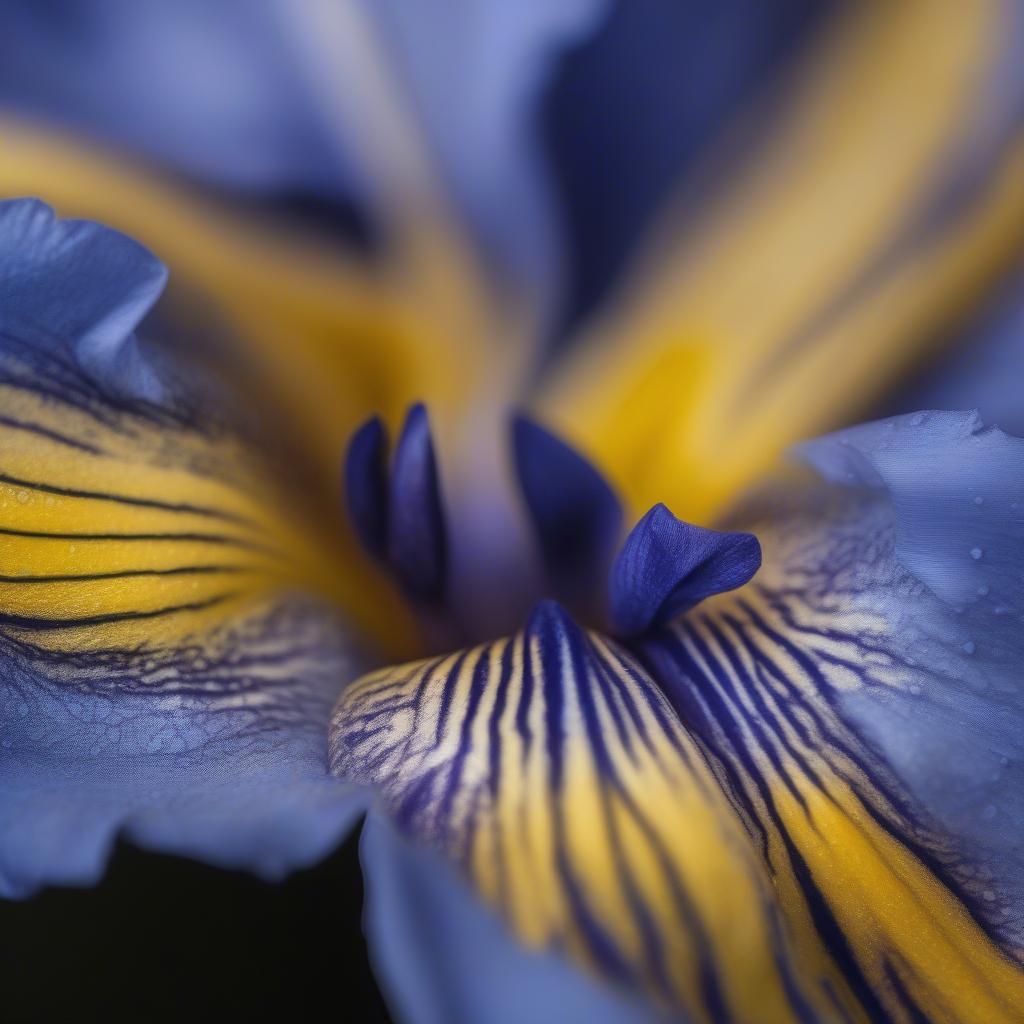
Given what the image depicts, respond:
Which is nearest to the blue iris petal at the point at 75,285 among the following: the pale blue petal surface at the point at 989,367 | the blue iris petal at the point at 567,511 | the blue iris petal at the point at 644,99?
the blue iris petal at the point at 567,511

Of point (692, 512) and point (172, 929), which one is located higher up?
point (692, 512)

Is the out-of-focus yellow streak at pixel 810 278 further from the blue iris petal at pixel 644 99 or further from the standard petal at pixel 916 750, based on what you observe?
the standard petal at pixel 916 750

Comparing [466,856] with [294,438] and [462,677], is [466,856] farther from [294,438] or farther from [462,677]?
[294,438]

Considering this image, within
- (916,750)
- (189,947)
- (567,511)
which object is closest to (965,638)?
(916,750)

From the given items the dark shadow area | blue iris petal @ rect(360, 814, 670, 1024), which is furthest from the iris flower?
the dark shadow area

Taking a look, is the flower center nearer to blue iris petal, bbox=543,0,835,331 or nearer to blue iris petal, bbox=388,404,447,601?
blue iris petal, bbox=388,404,447,601

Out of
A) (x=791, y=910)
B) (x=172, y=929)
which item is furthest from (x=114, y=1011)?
(x=791, y=910)

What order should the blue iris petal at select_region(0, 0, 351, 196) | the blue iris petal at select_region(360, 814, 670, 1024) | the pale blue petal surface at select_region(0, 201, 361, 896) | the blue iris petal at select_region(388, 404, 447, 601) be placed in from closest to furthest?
1. the blue iris petal at select_region(360, 814, 670, 1024)
2. the pale blue petal surface at select_region(0, 201, 361, 896)
3. the blue iris petal at select_region(388, 404, 447, 601)
4. the blue iris petal at select_region(0, 0, 351, 196)
